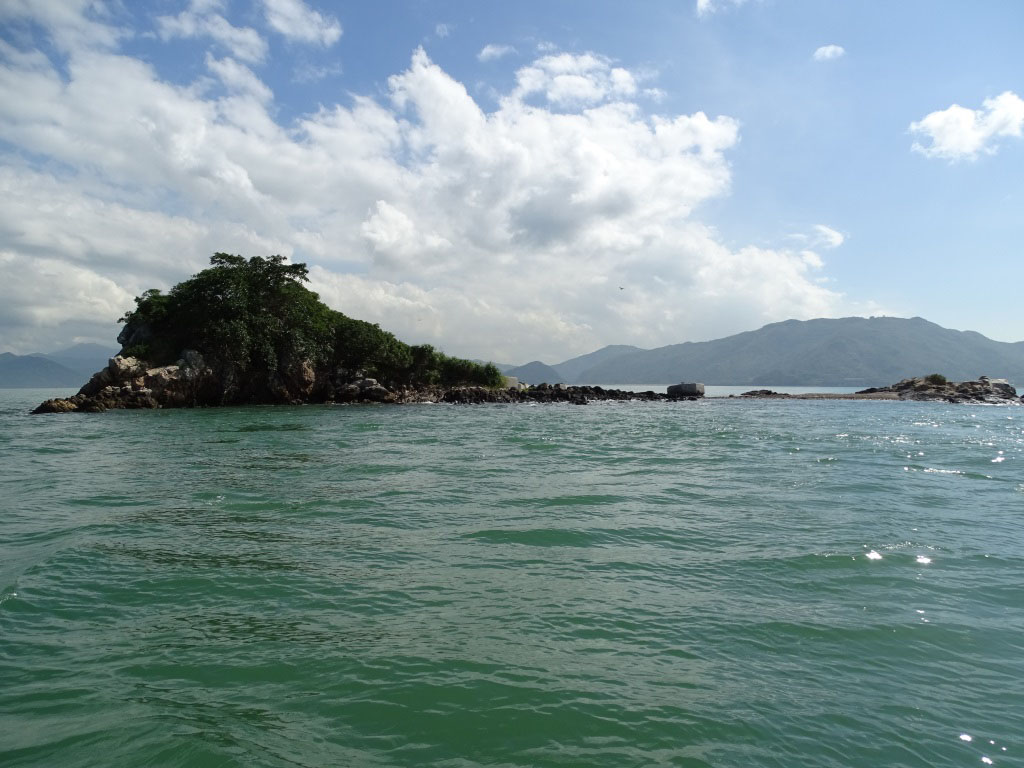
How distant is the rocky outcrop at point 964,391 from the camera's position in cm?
6332

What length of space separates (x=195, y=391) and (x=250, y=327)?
23.1 ft

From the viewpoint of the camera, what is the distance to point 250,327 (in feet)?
171

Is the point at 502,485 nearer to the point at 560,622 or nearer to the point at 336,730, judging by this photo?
the point at 560,622

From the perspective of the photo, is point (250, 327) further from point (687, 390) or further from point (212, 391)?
point (687, 390)

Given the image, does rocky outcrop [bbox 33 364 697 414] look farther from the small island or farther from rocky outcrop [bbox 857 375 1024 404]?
rocky outcrop [bbox 857 375 1024 404]

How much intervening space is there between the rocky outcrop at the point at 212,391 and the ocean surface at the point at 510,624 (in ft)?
119

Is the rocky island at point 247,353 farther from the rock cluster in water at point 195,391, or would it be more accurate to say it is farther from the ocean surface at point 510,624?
the ocean surface at point 510,624

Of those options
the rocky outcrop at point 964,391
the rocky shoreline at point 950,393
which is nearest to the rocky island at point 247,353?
the rocky shoreline at point 950,393

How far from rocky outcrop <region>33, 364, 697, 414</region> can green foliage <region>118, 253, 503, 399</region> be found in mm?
1236

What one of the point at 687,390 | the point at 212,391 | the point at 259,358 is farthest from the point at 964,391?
the point at 212,391

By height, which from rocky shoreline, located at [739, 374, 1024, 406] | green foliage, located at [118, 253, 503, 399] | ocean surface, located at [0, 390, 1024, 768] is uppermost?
green foliage, located at [118, 253, 503, 399]

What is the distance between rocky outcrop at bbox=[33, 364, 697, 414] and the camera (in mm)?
45469

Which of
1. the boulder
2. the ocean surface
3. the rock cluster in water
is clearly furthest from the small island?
the ocean surface

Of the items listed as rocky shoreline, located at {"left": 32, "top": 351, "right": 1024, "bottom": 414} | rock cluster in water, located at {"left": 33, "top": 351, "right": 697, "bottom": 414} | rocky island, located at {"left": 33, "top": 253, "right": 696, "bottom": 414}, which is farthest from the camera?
rocky island, located at {"left": 33, "top": 253, "right": 696, "bottom": 414}
